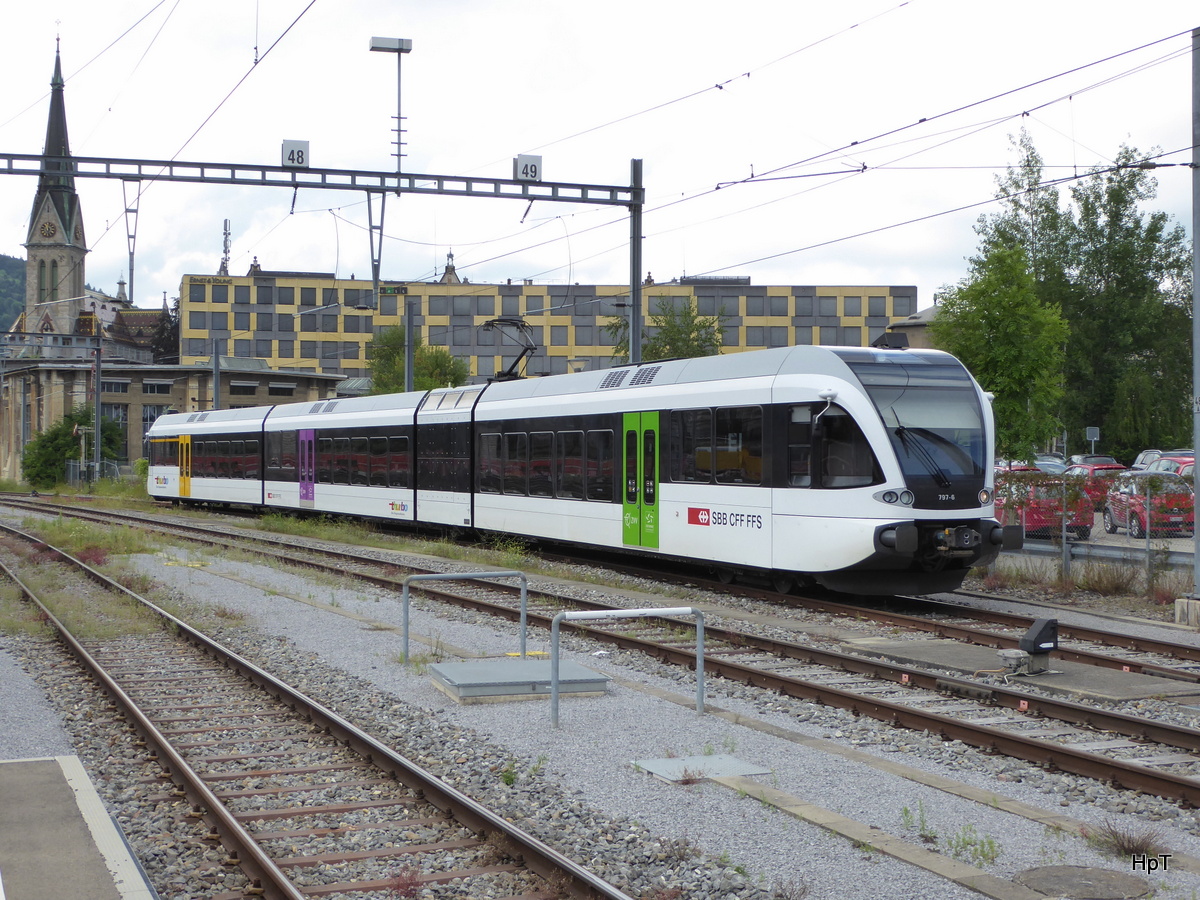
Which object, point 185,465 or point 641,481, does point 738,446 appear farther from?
point 185,465

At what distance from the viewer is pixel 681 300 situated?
100 metres

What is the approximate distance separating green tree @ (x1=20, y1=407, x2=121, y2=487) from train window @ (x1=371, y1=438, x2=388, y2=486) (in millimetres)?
41492

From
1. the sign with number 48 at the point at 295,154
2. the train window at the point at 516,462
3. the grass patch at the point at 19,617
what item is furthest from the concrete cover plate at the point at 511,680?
the sign with number 48 at the point at 295,154

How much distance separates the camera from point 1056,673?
34.7 feet

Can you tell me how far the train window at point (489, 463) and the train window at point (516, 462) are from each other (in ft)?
0.96

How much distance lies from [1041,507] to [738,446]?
5.48 metres

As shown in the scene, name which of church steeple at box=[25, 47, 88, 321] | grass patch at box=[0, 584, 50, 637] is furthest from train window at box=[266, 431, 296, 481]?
church steeple at box=[25, 47, 88, 321]

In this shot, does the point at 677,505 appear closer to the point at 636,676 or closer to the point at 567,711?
the point at 636,676

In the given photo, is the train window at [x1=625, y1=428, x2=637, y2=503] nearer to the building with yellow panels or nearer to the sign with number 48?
the sign with number 48

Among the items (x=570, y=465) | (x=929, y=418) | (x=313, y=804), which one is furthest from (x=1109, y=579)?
(x=313, y=804)

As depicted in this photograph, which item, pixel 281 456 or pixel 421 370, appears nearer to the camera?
pixel 281 456

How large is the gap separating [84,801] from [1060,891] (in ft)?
15.4

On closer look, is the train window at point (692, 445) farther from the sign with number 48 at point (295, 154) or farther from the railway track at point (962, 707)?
the sign with number 48 at point (295, 154)

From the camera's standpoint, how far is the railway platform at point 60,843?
512 cm
